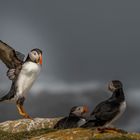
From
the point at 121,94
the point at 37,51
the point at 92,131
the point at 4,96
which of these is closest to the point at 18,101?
the point at 4,96

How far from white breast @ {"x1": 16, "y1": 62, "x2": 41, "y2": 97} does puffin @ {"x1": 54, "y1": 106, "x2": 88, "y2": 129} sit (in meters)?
2.38

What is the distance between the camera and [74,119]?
25.9m

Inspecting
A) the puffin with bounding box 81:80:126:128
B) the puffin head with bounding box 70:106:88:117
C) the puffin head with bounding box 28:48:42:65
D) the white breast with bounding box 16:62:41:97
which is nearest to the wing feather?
the white breast with bounding box 16:62:41:97

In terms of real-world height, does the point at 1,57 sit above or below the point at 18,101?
above

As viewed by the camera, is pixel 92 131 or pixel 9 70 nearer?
pixel 92 131

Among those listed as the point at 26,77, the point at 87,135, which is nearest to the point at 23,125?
the point at 26,77

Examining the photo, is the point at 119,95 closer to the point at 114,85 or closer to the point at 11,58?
the point at 114,85

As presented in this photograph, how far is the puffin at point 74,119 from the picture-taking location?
25.2 metres

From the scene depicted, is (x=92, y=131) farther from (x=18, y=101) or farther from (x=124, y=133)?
(x=18, y=101)

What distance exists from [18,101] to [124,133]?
10178 mm

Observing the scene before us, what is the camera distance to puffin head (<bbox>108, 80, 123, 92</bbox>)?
875 inches

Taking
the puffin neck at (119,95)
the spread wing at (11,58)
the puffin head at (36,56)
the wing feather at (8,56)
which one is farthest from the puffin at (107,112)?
the wing feather at (8,56)

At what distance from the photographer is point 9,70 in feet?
94.3

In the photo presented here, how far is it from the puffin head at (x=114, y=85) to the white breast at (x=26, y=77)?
5641 mm
